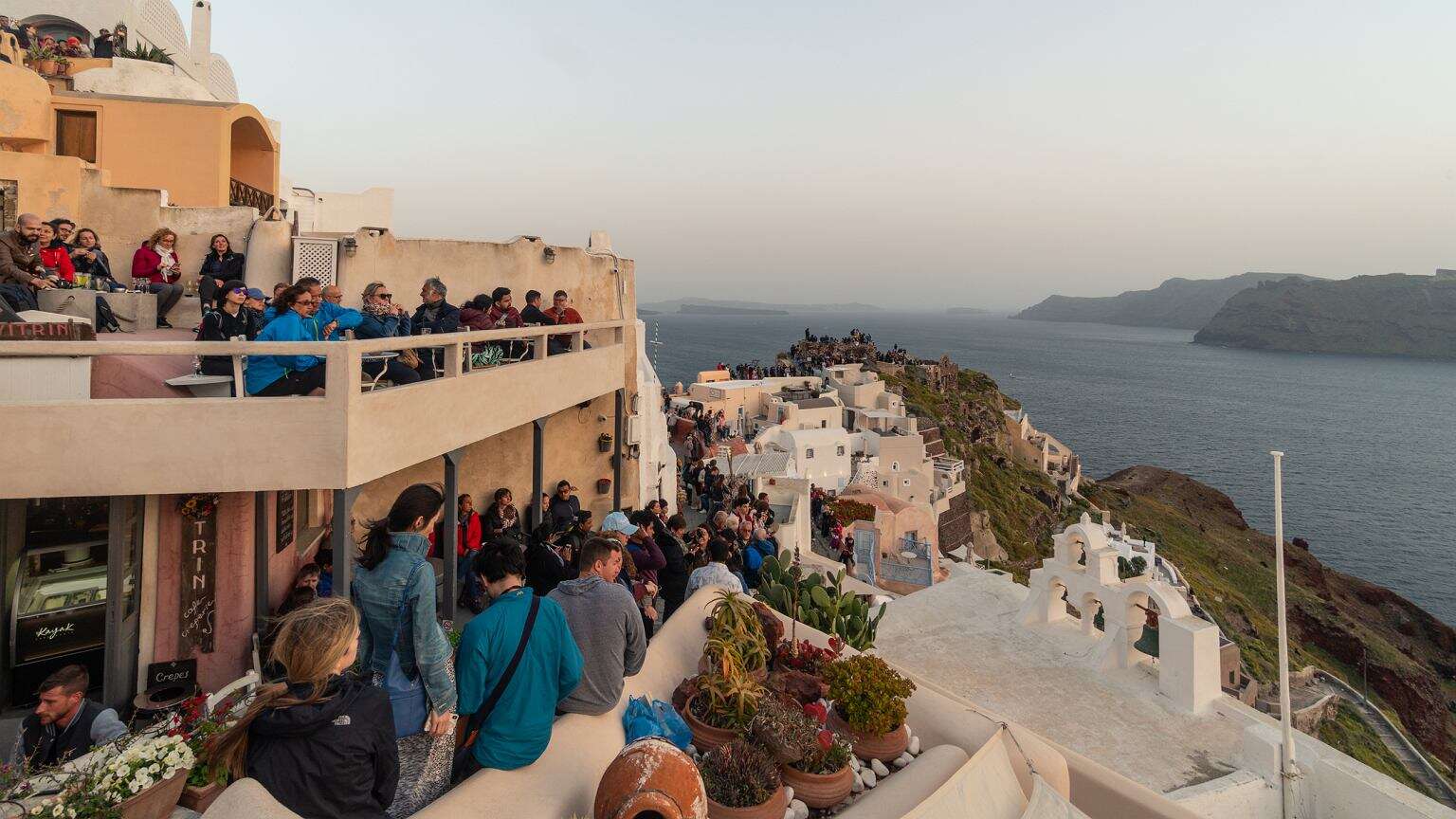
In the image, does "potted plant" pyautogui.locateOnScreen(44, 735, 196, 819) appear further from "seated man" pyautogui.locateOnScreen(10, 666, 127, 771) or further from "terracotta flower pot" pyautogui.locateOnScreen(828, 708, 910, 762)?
"terracotta flower pot" pyautogui.locateOnScreen(828, 708, 910, 762)

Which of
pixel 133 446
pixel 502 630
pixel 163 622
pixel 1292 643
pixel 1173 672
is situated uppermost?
pixel 133 446

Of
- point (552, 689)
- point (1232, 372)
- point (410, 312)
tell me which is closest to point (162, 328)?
point (410, 312)

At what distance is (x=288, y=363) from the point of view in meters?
6.21

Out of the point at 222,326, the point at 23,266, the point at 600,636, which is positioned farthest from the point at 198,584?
the point at 600,636

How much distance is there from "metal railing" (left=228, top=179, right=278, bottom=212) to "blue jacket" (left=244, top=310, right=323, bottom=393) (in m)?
9.44

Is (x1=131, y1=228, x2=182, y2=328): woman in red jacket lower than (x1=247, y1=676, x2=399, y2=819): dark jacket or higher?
higher

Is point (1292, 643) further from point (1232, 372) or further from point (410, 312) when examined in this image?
point (1232, 372)

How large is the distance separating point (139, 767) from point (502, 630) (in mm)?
1746

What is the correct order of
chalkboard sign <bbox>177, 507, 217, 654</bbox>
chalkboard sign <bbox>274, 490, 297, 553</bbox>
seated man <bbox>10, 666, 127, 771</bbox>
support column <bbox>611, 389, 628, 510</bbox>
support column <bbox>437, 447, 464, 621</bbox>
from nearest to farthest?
seated man <bbox>10, 666, 127, 771</bbox> < chalkboard sign <bbox>177, 507, 217, 654</bbox> < chalkboard sign <bbox>274, 490, 297, 553</bbox> < support column <bbox>437, 447, 464, 621</bbox> < support column <bbox>611, 389, 628, 510</bbox>

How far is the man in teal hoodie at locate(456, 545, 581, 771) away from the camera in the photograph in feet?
13.5

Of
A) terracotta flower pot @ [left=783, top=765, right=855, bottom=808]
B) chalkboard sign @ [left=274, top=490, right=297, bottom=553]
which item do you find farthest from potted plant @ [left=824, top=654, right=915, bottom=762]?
chalkboard sign @ [left=274, top=490, right=297, bottom=553]

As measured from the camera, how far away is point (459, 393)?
25.3 ft

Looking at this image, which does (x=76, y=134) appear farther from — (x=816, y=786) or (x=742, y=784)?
(x=816, y=786)

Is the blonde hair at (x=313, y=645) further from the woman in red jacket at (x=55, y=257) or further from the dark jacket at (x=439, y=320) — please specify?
the woman in red jacket at (x=55, y=257)
